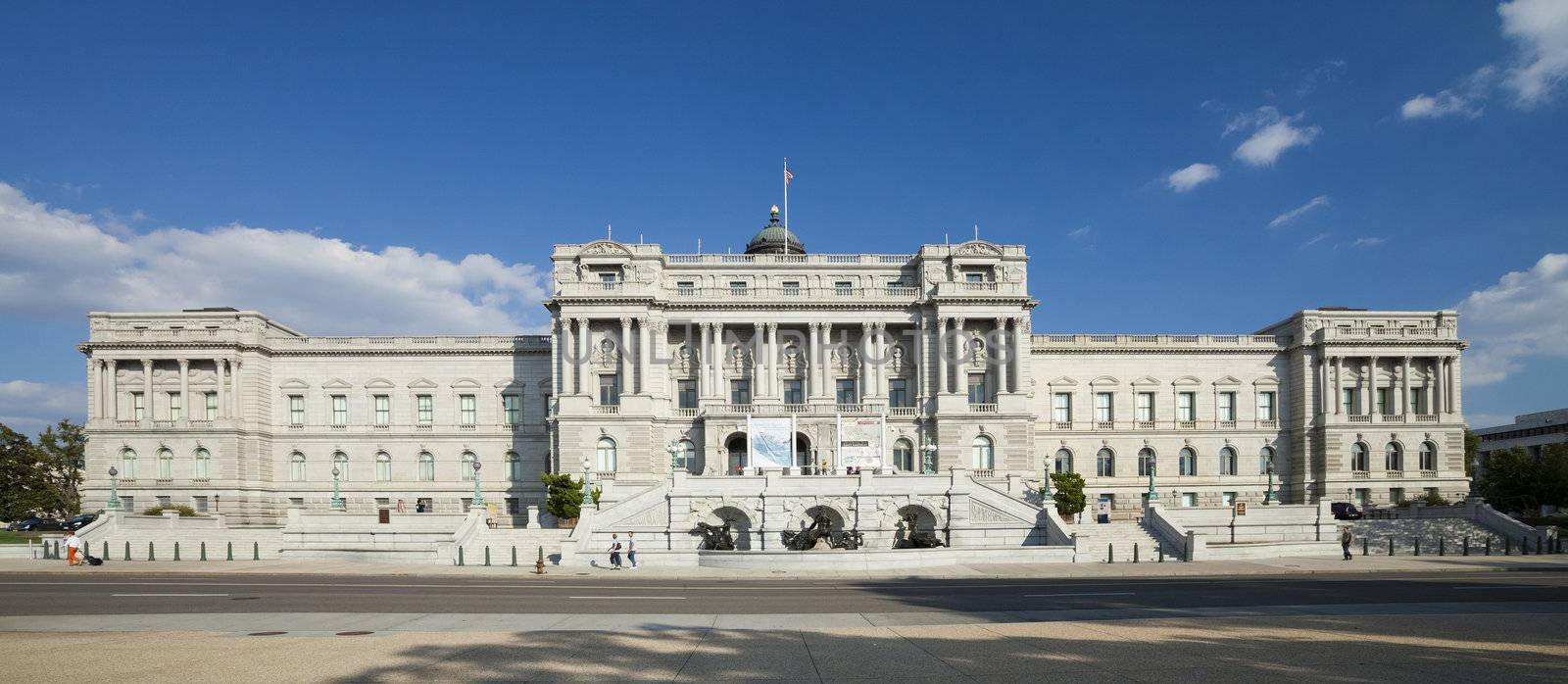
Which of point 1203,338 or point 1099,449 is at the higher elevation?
point 1203,338

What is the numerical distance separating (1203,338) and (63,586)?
6941 centimetres

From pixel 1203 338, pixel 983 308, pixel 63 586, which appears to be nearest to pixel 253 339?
pixel 63 586

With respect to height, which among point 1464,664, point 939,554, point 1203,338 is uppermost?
point 1203,338

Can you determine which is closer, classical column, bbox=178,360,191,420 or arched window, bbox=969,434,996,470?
arched window, bbox=969,434,996,470

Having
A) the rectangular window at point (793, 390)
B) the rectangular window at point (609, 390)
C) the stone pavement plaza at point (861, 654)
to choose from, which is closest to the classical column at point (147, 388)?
the rectangular window at point (609, 390)

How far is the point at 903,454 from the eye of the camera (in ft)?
206

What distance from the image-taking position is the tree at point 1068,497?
51594 mm

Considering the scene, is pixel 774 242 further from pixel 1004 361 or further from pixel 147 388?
pixel 147 388

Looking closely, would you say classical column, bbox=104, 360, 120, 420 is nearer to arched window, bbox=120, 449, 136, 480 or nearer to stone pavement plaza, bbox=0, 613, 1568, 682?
arched window, bbox=120, 449, 136, 480

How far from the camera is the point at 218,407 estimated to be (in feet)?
212

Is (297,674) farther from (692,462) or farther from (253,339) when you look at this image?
(253,339)

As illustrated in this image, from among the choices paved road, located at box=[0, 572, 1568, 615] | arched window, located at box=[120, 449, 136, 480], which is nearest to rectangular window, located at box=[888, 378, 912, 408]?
paved road, located at box=[0, 572, 1568, 615]

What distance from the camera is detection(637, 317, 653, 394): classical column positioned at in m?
61.6

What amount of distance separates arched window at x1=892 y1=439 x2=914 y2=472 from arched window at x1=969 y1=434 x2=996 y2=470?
4.16m
